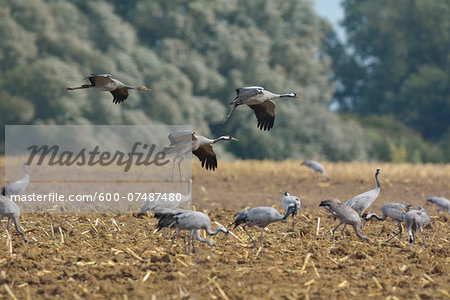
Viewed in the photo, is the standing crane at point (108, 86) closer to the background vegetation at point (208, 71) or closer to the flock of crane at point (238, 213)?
the flock of crane at point (238, 213)

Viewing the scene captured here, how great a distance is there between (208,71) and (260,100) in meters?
24.2

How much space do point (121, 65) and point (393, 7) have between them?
23902 mm

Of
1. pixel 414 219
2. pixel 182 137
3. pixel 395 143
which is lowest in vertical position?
pixel 395 143

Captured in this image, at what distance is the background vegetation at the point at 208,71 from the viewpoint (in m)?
28.8

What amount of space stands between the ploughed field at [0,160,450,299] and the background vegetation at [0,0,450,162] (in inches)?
743

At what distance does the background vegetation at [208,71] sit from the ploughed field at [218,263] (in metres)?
18.9

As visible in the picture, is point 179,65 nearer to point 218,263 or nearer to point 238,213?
point 238,213

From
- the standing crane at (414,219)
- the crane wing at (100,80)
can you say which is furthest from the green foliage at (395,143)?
the crane wing at (100,80)

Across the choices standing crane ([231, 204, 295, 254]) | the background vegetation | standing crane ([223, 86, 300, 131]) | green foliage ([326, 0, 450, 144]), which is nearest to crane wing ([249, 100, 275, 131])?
standing crane ([223, 86, 300, 131])

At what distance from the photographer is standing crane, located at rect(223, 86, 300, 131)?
7876 mm

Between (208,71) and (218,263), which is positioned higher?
(208,71)

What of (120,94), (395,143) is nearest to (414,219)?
(120,94)

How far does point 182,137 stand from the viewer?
7910mm

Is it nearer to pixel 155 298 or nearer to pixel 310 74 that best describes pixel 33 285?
pixel 155 298
